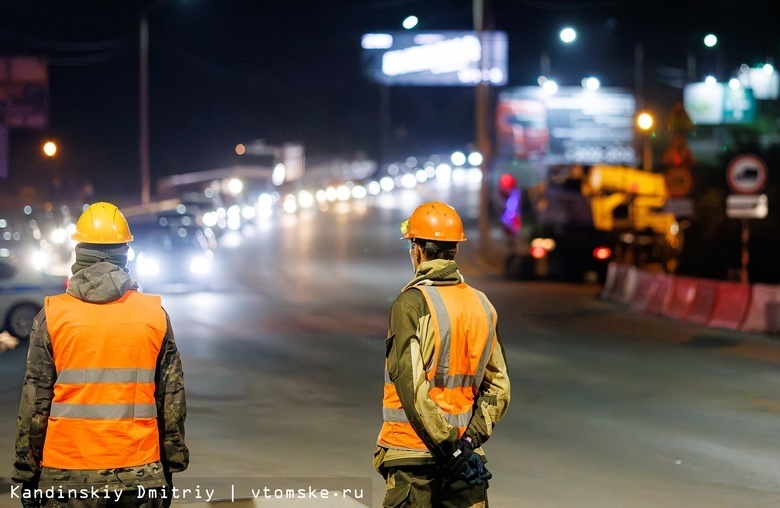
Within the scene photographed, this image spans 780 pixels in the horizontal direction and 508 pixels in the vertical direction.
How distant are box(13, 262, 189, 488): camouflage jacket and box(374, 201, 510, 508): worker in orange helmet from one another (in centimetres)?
91

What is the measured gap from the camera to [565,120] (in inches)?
2131

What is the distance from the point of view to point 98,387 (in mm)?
4719

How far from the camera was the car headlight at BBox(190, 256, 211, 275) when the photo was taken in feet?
90.3

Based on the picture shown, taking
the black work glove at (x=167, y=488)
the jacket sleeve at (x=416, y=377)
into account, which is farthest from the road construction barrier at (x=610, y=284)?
the black work glove at (x=167, y=488)

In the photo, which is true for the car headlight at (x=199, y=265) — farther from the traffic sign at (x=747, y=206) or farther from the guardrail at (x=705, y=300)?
the traffic sign at (x=747, y=206)

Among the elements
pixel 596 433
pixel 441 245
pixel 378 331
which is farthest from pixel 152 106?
pixel 441 245

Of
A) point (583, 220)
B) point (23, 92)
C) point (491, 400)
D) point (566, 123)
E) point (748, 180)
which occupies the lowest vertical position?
point (491, 400)

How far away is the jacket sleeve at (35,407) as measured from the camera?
468 cm

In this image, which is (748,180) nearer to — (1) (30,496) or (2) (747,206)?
(2) (747,206)

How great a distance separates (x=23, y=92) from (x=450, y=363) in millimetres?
34001

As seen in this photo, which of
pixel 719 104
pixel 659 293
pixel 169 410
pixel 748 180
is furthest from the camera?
pixel 719 104

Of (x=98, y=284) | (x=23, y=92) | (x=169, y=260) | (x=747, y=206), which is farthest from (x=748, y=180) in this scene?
(x=23, y=92)

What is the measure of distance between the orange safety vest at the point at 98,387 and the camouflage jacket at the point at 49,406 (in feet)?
0.10

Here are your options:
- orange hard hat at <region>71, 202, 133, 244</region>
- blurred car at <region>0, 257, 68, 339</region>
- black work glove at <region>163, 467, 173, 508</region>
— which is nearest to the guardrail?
blurred car at <region>0, 257, 68, 339</region>
